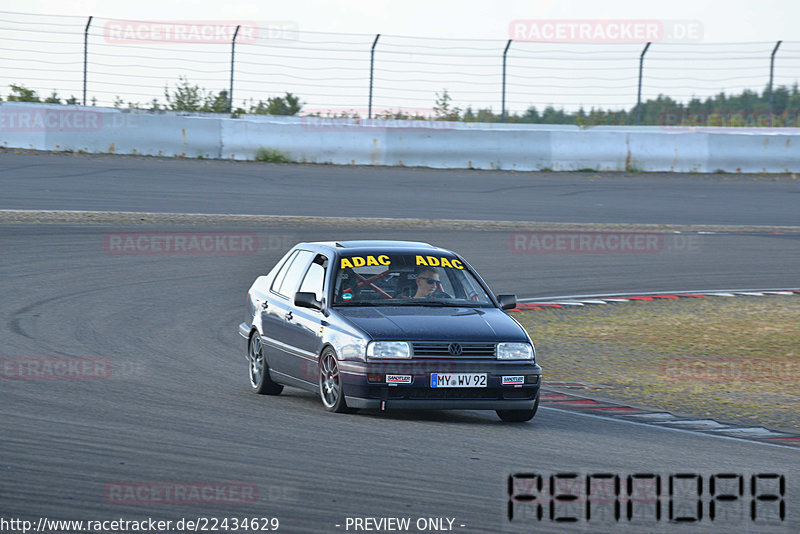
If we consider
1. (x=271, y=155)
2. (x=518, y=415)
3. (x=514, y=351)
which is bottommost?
(x=518, y=415)

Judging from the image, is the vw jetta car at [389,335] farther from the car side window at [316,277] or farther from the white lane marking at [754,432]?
the white lane marking at [754,432]

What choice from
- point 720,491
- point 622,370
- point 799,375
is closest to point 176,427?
point 720,491

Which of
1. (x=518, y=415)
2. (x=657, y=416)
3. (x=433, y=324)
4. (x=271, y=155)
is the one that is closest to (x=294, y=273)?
(x=433, y=324)

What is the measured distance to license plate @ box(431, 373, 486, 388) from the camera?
803 cm

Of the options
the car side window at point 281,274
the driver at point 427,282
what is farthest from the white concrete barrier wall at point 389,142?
the driver at point 427,282

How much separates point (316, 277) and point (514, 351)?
1.85m

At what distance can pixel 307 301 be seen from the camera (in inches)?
348

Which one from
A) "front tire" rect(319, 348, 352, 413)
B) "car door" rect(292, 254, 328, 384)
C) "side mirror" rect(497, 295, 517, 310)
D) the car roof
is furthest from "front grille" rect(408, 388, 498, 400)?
the car roof

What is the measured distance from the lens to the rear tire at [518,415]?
834cm

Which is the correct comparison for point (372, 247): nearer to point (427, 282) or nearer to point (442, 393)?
point (427, 282)

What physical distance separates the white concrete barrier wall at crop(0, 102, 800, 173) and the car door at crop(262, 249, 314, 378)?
685 inches

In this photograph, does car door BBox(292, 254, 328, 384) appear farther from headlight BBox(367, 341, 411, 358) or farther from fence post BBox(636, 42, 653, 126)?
fence post BBox(636, 42, 653, 126)

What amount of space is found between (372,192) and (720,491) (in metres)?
18.1

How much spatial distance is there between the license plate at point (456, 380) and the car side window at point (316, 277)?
1.37m
